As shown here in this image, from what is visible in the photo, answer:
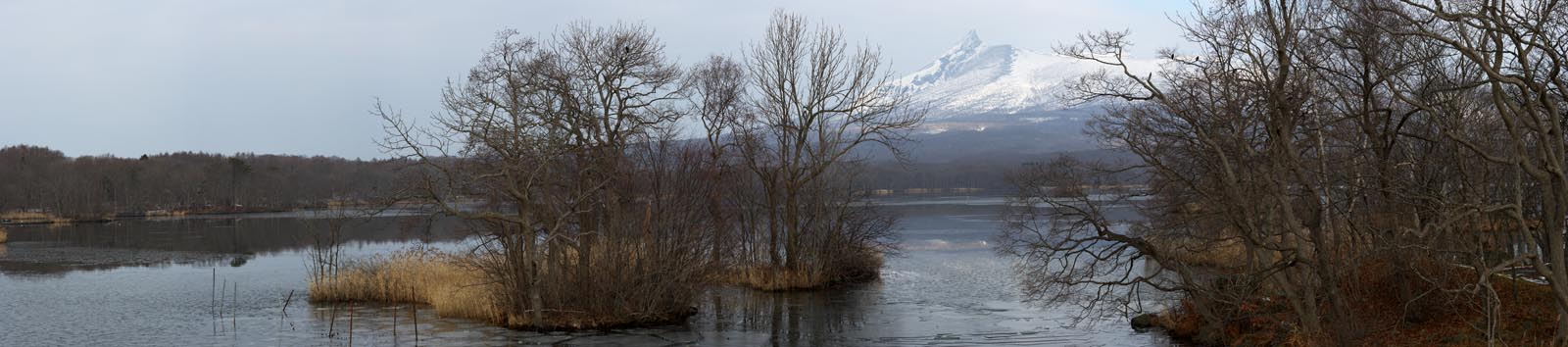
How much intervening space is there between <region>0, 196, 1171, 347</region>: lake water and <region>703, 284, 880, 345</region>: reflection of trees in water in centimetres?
4

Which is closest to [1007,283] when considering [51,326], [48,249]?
[51,326]

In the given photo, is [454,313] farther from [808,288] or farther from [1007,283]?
[1007,283]

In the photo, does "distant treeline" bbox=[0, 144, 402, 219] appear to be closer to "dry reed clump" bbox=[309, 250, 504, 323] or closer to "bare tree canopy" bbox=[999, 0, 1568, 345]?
"dry reed clump" bbox=[309, 250, 504, 323]

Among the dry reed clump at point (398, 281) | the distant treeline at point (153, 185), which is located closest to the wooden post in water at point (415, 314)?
the dry reed clump at point (398, 281)

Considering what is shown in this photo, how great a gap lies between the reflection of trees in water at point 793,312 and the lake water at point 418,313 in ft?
0.13

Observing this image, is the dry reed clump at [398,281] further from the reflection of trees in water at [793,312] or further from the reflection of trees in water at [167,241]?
the reflection of trees in water at [793,312]

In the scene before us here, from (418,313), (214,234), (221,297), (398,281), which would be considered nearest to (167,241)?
(214,234)

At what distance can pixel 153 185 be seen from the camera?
4692 inches

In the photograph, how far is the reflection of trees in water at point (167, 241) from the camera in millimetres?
44438

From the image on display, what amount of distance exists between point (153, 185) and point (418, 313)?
358ft

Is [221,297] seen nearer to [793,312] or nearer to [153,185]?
[793,312]

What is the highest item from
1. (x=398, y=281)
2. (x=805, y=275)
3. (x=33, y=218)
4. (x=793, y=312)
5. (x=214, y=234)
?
(x=33, y=218)

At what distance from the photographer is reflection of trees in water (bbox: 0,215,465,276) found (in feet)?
146

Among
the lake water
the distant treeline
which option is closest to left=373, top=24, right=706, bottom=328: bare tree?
the lake water
